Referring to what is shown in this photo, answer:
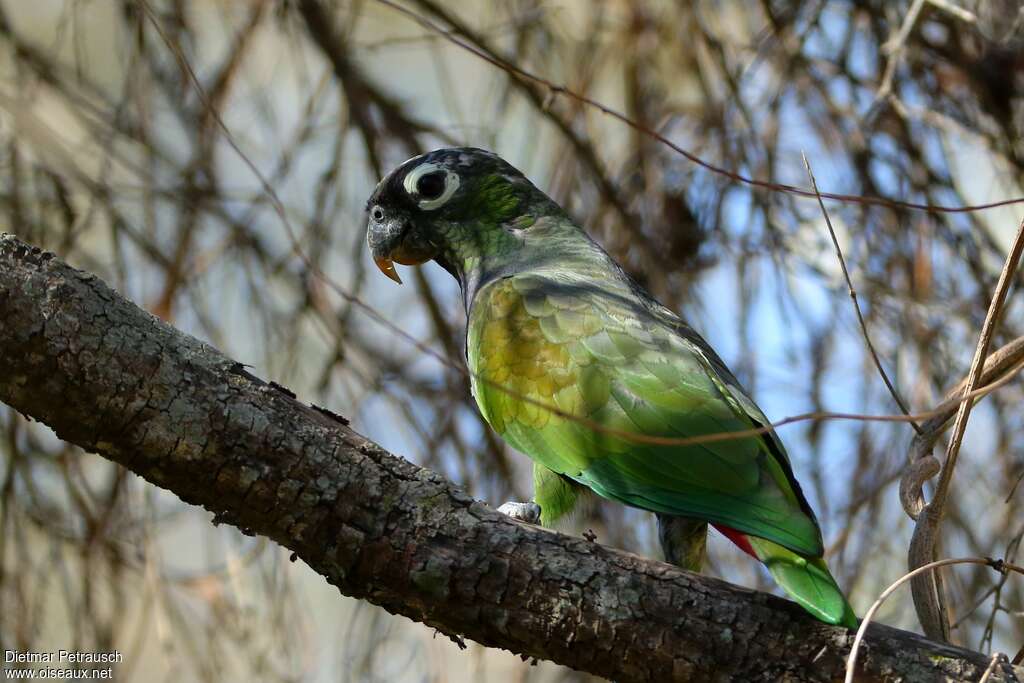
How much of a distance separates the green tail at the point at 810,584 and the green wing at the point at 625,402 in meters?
0.02

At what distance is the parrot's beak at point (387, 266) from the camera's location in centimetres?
338

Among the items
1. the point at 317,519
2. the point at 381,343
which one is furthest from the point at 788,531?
the point at 381,343

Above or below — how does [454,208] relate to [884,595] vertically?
above

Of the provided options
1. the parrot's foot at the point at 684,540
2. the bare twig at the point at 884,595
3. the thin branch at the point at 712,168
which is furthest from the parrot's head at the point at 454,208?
the bare twig at the point at 884,595

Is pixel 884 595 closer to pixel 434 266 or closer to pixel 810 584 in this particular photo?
pixel 810 584

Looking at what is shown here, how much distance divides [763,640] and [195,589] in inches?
96.4

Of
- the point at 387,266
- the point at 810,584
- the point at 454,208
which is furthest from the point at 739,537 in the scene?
the point at 387,266

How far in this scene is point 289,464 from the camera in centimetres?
196

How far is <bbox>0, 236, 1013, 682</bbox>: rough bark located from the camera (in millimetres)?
1891

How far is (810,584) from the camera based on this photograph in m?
1.98

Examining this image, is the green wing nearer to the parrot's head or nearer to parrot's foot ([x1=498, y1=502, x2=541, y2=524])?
parrot's foot ([x1=498, y1=502, x2=541, y2=524])

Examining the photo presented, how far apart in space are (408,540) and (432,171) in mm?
1546

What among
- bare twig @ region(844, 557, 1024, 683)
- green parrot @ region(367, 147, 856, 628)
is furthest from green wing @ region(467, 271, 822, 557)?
bare twig @ region(844, 557, 1024, 683)

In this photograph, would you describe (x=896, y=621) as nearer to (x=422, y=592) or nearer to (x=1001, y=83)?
(x=1001, y=83)
